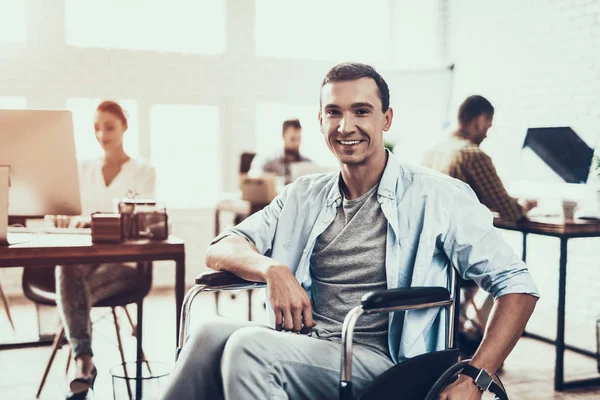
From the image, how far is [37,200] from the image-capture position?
2104 millimetres

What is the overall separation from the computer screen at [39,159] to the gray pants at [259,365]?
833mm

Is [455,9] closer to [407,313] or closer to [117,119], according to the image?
[117,119]

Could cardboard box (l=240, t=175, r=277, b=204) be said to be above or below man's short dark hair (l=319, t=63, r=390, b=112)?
below

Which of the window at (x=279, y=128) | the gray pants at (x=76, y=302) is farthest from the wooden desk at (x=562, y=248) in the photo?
the window at (x=279, y=128)

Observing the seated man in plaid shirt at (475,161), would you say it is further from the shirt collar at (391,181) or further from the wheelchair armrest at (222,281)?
the wheelchair armrest at (222,281)

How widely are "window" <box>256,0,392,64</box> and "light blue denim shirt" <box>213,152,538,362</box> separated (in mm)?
4099

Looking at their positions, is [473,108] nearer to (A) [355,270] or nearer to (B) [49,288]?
(A) [355,270]

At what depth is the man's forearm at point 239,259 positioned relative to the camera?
62.0 inches

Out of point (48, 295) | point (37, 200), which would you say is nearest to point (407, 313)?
point (37, 200)

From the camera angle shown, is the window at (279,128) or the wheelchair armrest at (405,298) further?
the window at (279,128)

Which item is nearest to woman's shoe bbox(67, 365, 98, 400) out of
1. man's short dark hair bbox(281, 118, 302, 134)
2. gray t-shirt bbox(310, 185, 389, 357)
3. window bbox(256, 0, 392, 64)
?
gray t-shirt bbox(310, 185, 389, 357)

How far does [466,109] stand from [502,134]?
1.69 meters

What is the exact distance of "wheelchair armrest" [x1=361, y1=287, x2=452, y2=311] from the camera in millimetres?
1327

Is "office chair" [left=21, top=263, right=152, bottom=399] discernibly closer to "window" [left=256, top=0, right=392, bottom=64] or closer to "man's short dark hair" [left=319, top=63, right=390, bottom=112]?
"man's short dark hair" [left=319, top=63, right=390, bottom=112]
